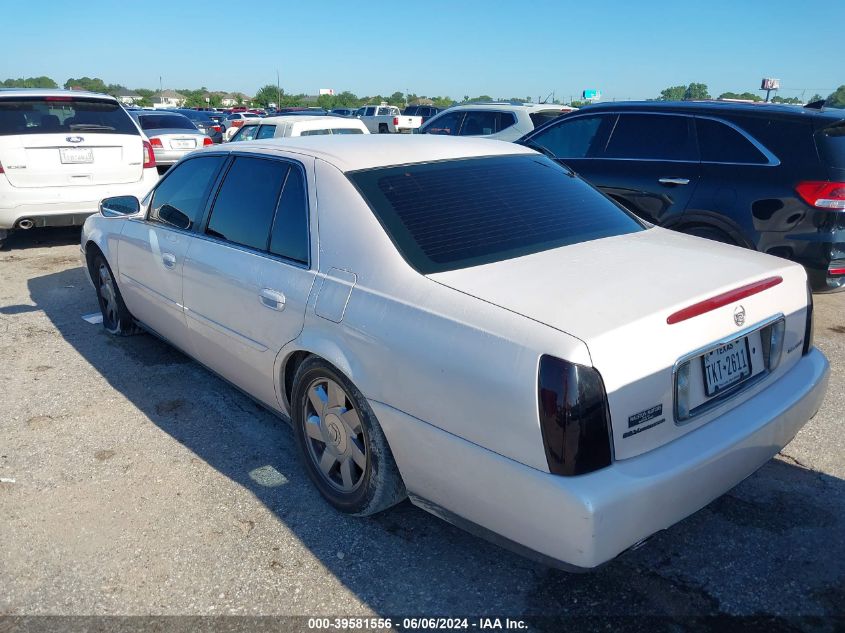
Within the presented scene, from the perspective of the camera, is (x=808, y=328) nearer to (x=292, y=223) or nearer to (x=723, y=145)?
(x=292, y=223)

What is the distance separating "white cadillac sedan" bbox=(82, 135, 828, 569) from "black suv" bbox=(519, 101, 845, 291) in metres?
2.16

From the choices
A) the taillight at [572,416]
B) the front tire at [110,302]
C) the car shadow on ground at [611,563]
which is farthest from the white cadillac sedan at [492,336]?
the front tire at [110,302]

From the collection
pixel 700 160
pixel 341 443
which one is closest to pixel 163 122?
pixel 700 160

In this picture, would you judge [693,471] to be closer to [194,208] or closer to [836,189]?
[194,208]

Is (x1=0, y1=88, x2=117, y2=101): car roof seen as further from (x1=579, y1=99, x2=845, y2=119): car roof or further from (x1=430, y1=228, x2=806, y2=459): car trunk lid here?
(x1=430, y1=228, x2=806, y2=459): car trunk lid

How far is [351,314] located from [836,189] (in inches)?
153

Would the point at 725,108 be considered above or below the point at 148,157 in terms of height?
above

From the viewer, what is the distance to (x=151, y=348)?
510cm

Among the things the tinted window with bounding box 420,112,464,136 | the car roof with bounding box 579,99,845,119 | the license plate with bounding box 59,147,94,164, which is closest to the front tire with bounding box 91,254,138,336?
the license plate with bounding box 59,147,94,164

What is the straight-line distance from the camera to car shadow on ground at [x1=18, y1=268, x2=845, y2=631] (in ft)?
8.13

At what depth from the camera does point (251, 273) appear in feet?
10.8

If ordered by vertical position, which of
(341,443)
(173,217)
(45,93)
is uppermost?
(45,93)

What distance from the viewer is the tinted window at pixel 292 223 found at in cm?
307

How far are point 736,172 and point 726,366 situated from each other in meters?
3.40
